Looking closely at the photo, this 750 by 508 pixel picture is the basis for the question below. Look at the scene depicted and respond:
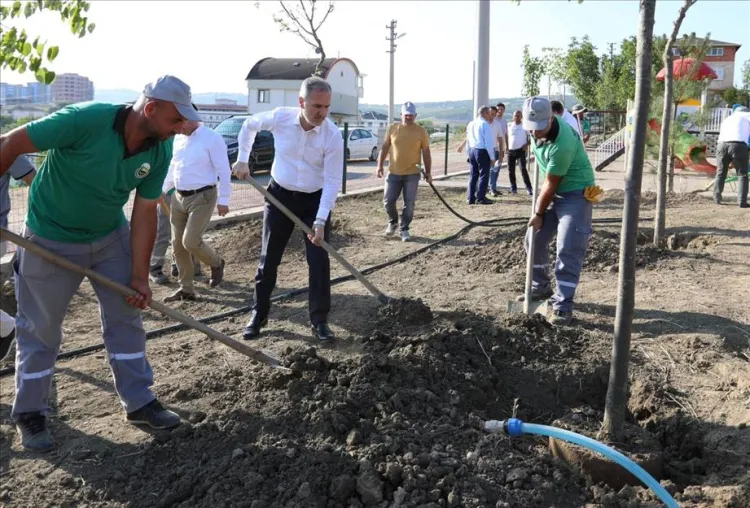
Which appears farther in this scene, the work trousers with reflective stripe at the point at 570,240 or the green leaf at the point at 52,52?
the work trousers with reflective stripe at the point at 570,240

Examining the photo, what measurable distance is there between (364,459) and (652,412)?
1.87 m

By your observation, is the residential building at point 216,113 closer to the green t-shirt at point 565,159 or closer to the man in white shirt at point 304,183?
the man in white shirt at point 304,183

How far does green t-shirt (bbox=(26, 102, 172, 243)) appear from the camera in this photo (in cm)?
344

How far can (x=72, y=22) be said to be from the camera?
12.8ft

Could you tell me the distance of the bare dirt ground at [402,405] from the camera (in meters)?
3.23

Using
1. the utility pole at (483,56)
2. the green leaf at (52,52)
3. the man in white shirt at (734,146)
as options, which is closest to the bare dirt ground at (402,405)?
the green leaf at (52,52)

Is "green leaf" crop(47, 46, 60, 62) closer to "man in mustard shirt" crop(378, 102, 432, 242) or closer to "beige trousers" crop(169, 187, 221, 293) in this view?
"beige trousers" crop(169, 187, 221, 293)

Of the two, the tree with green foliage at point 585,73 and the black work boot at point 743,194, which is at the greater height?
the tree with green foliage at point 585,73

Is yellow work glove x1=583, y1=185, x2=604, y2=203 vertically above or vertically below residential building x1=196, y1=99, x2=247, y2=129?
below

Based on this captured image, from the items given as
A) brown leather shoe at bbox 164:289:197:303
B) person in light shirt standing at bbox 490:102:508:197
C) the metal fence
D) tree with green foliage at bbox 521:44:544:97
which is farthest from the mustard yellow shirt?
tree with green foliage at bbox 521:44:544:97

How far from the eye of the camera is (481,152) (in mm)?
12781

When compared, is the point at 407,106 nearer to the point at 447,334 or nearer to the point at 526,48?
the point at 447,334

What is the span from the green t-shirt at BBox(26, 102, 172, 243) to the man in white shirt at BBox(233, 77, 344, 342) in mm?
1476

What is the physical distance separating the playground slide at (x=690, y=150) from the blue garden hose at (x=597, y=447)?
11.3 metres
